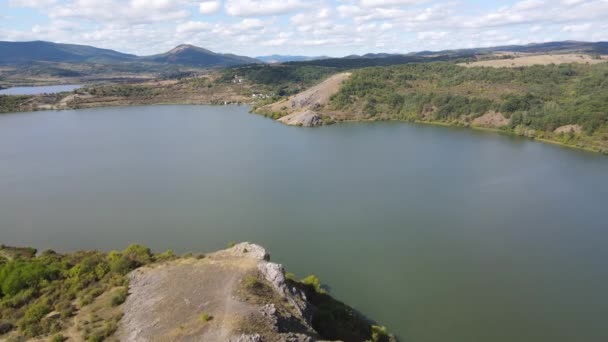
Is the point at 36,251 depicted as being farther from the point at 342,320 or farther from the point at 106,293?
the point at 342,320

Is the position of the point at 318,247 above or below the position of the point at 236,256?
below

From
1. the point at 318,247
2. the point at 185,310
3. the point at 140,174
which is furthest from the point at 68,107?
the point at 185,310

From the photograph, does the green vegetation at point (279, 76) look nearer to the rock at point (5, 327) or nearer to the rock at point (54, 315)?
the rock at point (54, 315)

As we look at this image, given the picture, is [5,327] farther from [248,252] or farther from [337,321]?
[337,321]

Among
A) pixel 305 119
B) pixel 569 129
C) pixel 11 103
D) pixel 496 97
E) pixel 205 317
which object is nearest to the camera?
pixel 205 317

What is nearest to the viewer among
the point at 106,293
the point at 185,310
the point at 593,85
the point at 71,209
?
the point at 185,310

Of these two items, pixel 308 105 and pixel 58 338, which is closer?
pixel 58 338

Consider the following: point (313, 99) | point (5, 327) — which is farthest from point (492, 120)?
point (5, 327)
